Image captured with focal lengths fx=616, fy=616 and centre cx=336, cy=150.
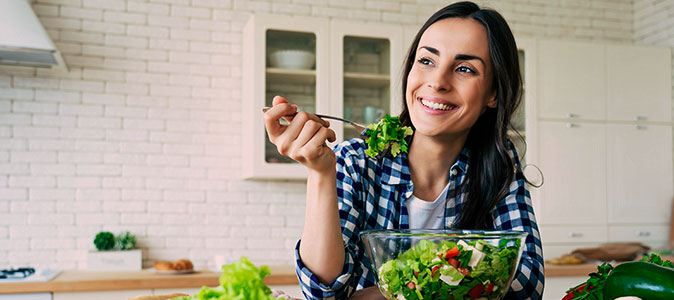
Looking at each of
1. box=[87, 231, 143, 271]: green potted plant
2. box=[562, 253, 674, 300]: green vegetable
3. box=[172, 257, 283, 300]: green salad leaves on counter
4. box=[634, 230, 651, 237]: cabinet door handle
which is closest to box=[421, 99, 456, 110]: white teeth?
box=[562, 253, 674, 300]: green vegetable

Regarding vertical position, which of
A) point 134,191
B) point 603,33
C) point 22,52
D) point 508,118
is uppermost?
point 603,33

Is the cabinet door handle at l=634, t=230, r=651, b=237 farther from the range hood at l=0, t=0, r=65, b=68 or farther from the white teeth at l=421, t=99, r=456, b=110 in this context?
the range hood at l=0, t=0, r=65, b=68

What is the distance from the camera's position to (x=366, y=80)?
3430 mm

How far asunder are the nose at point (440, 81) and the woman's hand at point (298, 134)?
0.41m

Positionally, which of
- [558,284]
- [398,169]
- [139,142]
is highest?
[139,142]

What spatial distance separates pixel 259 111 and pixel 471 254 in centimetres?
244

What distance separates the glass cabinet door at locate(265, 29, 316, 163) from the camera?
331 centimetres

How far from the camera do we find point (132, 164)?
3.38 metres

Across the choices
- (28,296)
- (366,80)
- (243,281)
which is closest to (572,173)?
(366,80)

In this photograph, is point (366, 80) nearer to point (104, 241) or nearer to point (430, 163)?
point (104, 241)

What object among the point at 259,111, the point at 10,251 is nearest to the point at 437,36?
the point at 259,111

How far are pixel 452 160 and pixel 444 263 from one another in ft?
2.38

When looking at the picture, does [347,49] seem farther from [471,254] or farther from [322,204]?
[471,254]

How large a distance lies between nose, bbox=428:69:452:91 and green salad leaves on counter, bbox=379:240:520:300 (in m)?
0.54
